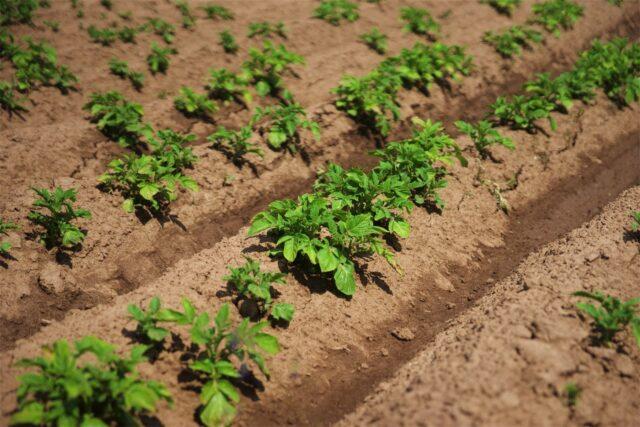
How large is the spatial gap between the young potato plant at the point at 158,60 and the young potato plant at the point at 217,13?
186cm

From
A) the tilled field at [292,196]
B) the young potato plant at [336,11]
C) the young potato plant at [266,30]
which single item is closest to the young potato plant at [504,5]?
the tilled field at [292,196]

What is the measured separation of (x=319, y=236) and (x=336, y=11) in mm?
6895

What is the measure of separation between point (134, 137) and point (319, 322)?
348 centimetres

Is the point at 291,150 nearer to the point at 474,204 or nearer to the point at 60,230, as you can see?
the point at 474,204

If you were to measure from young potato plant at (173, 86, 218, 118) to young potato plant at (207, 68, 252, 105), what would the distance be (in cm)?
25

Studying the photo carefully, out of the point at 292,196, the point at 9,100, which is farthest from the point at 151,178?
the point at 9,100

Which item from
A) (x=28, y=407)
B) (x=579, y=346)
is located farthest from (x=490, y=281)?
(x=28, y=407)

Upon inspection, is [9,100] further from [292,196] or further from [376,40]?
[376,40]

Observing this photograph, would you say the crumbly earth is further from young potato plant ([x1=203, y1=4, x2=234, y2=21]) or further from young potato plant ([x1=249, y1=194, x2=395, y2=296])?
young potato plant ([x1=203, y1=4, x2=234, y2=21])

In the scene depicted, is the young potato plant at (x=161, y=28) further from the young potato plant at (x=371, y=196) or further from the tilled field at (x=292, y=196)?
the young potato plant at (x=371, y=196)

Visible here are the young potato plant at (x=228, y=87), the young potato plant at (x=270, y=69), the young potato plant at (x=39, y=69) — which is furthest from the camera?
the young potato plant at (x=270, y=69)

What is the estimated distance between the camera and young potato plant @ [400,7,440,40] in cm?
904

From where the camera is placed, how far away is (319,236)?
4059 millimetres

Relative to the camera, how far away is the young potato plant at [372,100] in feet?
20.0
